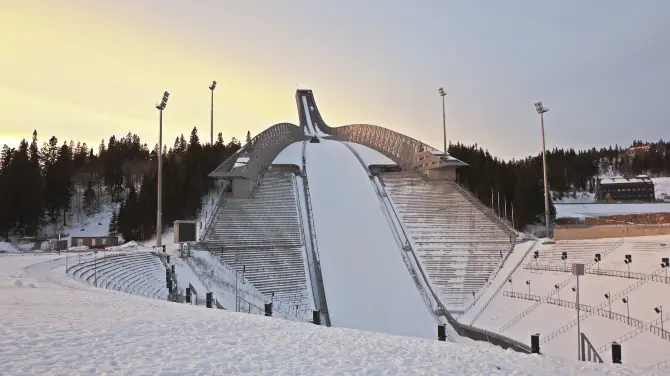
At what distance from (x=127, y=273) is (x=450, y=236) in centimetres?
1937

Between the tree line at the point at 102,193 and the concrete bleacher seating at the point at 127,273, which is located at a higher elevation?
the tree line at the point at 102,193

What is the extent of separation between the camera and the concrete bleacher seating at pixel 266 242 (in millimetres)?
25078

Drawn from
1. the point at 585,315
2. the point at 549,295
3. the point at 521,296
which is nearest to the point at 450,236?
the point at 521,296

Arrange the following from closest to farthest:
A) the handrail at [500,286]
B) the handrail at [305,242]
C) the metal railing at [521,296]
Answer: the metal railing at [521,296], the handrail at [500,286], the handrail at [305,242]

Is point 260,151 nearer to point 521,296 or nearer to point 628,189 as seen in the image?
point 521,296

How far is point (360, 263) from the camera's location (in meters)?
28.7

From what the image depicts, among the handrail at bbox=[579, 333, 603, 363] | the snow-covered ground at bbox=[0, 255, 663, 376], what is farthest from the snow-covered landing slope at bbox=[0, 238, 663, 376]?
the handrail at bbox=[579, 333, 603, 363]

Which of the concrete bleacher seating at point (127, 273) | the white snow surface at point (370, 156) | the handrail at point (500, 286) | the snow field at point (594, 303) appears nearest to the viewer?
the snow field at point (594, 303)

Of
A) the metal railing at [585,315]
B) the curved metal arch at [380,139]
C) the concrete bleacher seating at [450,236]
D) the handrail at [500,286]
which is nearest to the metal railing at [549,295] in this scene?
the handrail at [500,286]

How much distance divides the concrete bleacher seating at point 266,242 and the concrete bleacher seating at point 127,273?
16.7ft

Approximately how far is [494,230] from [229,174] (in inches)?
744

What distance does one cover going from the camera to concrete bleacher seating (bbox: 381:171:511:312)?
2614cm

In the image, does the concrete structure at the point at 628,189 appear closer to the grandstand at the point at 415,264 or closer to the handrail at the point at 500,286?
the grandstand at the point at 415,264

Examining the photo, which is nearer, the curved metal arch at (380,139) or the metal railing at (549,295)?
the metal railing at (549,295)
